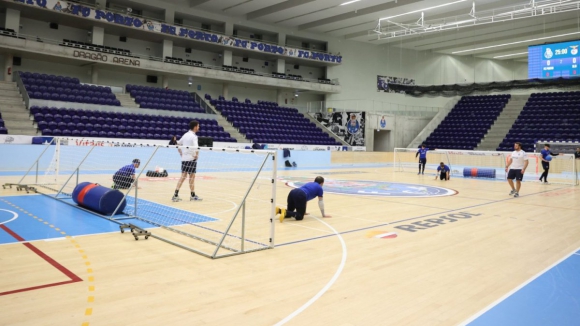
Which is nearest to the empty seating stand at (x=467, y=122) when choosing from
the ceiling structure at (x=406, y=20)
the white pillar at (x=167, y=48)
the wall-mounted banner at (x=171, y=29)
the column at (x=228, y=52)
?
the ceiling structure at (x=406, y=20)

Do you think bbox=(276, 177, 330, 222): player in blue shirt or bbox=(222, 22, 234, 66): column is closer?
bbox=(276, 177, 330, 222): player in blue shirt

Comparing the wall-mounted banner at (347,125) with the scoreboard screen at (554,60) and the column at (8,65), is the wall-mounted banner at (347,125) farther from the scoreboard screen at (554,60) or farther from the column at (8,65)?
the column at (8,65)

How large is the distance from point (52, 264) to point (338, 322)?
3289 mm

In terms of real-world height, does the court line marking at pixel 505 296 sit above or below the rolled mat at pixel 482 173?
below

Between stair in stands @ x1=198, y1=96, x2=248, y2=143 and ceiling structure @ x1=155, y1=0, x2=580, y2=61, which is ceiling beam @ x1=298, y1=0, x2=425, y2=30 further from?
stair in stands @ x1=198, y1=96, x2=248, y2=143

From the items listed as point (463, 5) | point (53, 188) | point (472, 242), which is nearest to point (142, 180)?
point (53, 188)

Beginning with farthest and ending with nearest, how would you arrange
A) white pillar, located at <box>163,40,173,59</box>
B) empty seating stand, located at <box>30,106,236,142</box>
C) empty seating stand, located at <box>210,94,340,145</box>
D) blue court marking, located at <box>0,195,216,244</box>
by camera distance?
1. white pillar, located at <box>163,40,173,59</box>
2. empty seating stand, located at <box>210,94,340,145</box>
3. empty seating stand, located at <box>30,106,236,142</box>
4. blue court marking, located at <box>0,195,216,244</box>

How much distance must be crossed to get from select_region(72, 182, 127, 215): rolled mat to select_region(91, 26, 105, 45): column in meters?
23.6

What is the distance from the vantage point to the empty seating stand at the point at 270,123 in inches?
1210

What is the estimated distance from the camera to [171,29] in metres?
29.8

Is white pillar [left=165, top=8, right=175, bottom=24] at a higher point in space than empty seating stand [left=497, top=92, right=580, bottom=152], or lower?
higher

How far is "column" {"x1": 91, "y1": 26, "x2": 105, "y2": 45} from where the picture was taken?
1094 inches

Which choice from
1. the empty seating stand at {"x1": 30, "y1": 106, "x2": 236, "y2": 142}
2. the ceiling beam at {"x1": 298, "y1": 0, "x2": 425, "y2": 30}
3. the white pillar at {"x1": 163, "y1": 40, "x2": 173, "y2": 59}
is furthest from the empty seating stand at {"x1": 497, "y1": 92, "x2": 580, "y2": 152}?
the white pillar at {"x1": 163, "y1": 40, "x2": 173, "y2": 59}

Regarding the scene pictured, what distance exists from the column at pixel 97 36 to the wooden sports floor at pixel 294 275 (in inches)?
939
